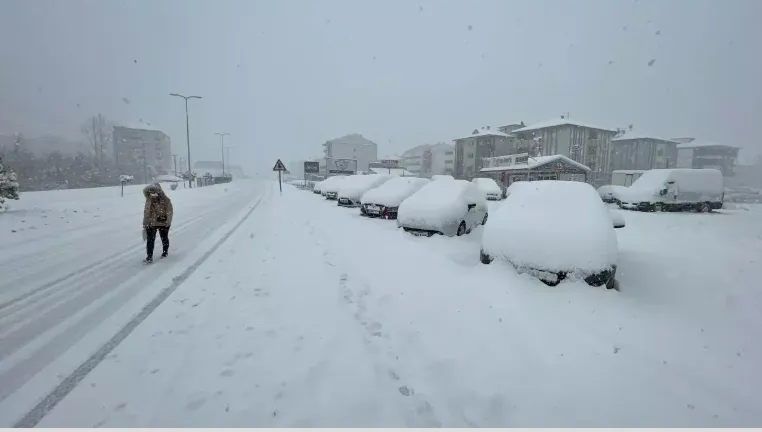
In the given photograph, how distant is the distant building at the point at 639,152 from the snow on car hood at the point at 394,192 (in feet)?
141

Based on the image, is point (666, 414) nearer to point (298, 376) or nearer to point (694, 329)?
point (694, 329)

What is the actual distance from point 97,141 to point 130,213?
51496 mm

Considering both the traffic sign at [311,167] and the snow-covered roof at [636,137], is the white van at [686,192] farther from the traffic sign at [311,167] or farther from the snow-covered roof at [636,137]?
the snow-covered roof at [636,137]

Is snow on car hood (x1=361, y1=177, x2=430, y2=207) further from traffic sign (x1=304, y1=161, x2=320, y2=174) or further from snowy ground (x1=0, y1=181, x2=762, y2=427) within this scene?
traffic sign (x1=304, y1=161, x2=320, y2=174)

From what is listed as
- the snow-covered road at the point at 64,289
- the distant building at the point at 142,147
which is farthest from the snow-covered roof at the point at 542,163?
the distant building at the point at 142,147

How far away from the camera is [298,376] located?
2.84 m

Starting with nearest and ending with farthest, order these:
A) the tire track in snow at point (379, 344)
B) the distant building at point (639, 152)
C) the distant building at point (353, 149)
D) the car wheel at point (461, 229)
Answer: the tire track in snow at point (379, 344) < the car wheel at point (461, 229) < the distant building at point (639, 152) < the distant building at point (353, 149)

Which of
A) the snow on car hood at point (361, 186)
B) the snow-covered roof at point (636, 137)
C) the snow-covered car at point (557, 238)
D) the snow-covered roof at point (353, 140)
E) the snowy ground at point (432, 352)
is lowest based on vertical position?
the snowy ground at point (432, 352)

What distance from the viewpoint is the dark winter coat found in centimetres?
652

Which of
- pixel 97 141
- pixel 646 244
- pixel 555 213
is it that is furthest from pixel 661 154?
pixel 97 141

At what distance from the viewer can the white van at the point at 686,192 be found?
1588cm

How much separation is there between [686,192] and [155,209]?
21375mm

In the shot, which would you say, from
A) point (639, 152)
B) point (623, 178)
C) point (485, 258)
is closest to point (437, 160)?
point (639, 152)

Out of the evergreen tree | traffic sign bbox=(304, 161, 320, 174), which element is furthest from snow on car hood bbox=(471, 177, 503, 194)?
the evergreen tree
